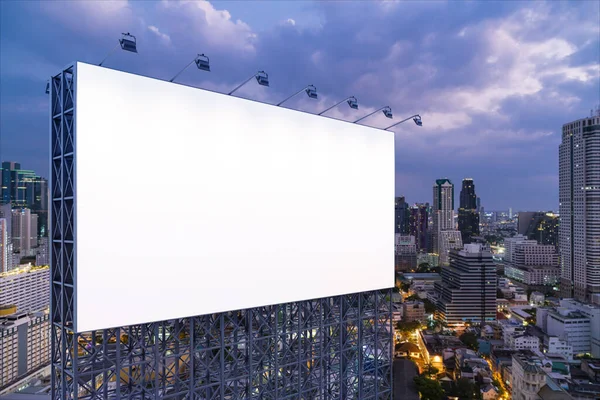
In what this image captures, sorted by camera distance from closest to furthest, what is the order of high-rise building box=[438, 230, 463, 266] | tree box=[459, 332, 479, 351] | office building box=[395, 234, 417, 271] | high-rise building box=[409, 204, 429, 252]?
tree box=[459, 332, 479, 351] < office building box=[395, 234, 417, 271] < high-rise building box=[438, 230, 463, 266] < high-rise building box=[409, 204, 429, 252]

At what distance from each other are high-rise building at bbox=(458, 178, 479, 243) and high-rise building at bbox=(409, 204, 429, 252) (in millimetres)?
7852

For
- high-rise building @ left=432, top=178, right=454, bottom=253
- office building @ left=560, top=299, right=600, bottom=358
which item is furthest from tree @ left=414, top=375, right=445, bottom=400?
high-rise building @ left=432, top=178, right=454, bottom=253

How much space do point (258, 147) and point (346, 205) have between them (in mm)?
2471

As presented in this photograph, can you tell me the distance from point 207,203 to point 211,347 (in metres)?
2.48

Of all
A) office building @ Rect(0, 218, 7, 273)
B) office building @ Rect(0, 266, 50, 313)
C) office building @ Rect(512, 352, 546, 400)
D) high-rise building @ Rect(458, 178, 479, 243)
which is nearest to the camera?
office building @ Rect(512, 352, 546, 400)

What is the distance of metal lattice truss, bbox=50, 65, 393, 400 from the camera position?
5.43 metres

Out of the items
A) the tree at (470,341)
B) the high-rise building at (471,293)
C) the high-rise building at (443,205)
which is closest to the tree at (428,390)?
the tree at (470,341)

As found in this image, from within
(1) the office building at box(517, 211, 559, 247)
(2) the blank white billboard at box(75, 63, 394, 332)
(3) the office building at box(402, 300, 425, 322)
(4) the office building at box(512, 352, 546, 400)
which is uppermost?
(2) the blank white billboard at box(75, 63, 394, 332)

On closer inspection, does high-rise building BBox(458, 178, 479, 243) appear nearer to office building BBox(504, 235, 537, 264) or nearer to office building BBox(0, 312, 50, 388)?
office building BBox(504, 235, 537, 264)

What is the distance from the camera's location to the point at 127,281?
17.9ft

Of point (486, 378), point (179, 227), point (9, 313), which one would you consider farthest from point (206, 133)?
point (9, 313)

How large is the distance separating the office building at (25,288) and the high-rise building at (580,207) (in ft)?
151

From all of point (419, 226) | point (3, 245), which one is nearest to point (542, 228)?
point (419, 226)

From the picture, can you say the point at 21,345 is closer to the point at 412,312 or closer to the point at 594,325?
the point at 412,312
